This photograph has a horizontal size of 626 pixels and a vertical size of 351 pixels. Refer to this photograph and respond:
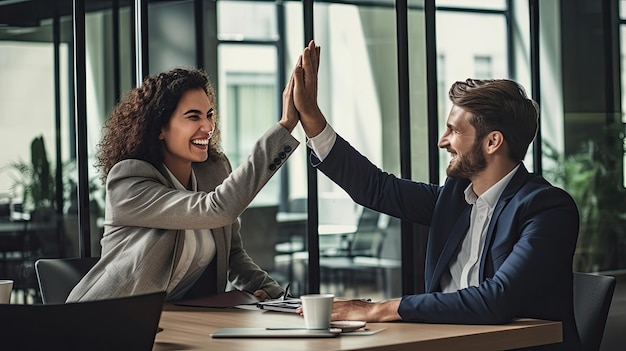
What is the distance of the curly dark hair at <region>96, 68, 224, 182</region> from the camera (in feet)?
10.9

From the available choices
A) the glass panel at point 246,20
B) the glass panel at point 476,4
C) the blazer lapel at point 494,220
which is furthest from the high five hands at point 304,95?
the glass panel at point 246,20

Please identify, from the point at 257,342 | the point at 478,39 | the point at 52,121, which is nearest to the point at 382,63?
the point at 478,39

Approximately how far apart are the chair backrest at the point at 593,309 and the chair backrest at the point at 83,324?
1.44 meters

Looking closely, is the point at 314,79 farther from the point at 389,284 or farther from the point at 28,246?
the point at 389,284

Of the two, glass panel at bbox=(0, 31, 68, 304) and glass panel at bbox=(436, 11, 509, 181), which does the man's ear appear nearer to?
glass panel at bbox=(0, 31, 68, 304)

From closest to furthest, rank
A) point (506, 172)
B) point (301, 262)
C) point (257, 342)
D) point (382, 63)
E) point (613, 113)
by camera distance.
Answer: point (257, 342)
point (506, 172)
point (613, 113)
point (382, 63)
point (301, 262)

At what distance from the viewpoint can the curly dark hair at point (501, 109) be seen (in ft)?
9.94

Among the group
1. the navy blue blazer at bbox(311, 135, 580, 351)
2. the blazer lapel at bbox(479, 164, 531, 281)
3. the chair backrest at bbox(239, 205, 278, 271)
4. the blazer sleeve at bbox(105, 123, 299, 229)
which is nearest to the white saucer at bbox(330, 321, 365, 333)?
the navy blue blazer at bbox(311, 135, 580, 351)

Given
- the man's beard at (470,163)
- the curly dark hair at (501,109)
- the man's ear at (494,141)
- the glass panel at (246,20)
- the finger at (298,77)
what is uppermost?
the glass panel at (246,20)

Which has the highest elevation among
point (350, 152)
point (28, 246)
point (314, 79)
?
point (314, 79)

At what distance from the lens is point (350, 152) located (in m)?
3.32

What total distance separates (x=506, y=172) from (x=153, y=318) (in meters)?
1.38

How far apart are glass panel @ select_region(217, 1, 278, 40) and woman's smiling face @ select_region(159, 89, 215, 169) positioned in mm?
5341

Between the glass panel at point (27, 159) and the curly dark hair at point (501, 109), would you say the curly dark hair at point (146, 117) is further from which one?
the glass panel at point (27, 159)
